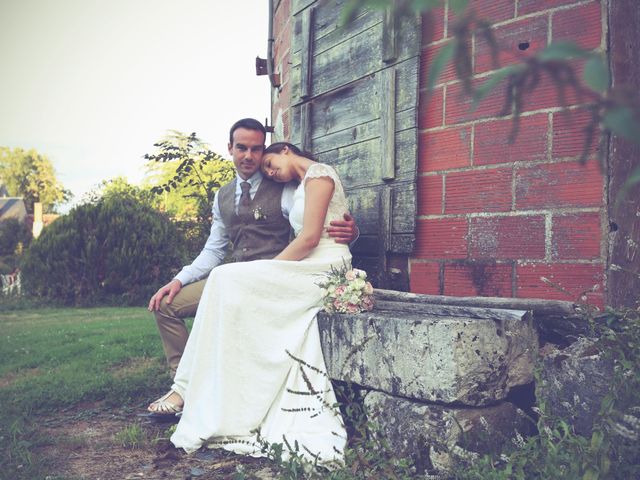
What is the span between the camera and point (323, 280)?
3.27 metres

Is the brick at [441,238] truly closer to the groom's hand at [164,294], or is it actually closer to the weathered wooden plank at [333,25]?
the weathered wooden plank at [333,25]

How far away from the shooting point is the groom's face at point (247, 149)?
3.89 m

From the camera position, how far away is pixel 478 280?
3.14m

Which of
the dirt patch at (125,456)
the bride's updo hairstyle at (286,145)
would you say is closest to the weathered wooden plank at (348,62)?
the bride's updo hairstyle at (286,145)

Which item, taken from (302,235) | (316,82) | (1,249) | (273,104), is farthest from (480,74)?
(1,249)

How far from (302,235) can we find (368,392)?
3.26 ft

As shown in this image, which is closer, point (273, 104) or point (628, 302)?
point (628, 302)

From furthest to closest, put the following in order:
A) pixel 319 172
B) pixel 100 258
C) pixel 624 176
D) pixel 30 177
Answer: pixel 30 177 → pixel 100 258 → pixel 319 172 → pixel 624 176

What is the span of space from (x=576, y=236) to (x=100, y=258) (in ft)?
33.8

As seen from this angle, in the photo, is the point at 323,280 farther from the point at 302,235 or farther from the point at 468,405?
the point at 468,405

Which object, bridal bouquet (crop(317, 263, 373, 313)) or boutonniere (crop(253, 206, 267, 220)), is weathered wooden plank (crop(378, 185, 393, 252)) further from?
boutonniere (crop(253, 206, 267, 220))

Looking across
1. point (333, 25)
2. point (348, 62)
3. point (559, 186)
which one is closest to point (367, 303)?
point (559, 186)

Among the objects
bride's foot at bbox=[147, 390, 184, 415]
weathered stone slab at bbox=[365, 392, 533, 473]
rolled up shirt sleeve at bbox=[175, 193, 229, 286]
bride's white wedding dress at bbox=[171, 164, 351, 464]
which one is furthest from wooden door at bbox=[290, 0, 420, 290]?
bride's foot at bbox=[147, 390, 184, 415]

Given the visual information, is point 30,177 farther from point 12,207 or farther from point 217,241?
point 217,241
